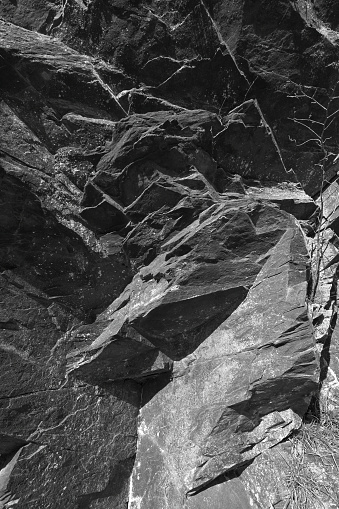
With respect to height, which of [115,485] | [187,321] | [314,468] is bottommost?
[115,485]

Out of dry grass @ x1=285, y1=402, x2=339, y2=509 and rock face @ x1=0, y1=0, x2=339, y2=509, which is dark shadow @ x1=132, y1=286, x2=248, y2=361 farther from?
dry grass @ x1=285, y1=402, x2=339, y2=509

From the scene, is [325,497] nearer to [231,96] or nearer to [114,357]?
[114,357]

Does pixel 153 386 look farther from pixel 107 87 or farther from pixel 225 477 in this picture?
pixel 107 87

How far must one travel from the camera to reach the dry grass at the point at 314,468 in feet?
8.89

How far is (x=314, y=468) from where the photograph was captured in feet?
9.44

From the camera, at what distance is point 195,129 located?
3.32 m

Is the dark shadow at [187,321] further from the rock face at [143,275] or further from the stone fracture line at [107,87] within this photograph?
the stone fracture line at [107,87]

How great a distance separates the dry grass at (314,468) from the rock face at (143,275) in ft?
0.38

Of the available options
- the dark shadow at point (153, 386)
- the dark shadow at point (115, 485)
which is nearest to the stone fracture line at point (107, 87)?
the dark shadow at point (153, 386)

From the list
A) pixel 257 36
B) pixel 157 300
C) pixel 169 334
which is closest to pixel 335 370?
pixel 169 334

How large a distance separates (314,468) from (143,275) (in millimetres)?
1893

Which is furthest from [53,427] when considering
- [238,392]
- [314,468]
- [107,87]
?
[107,87]

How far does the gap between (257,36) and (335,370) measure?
3.11 metres

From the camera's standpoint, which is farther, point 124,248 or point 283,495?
point 124,248
